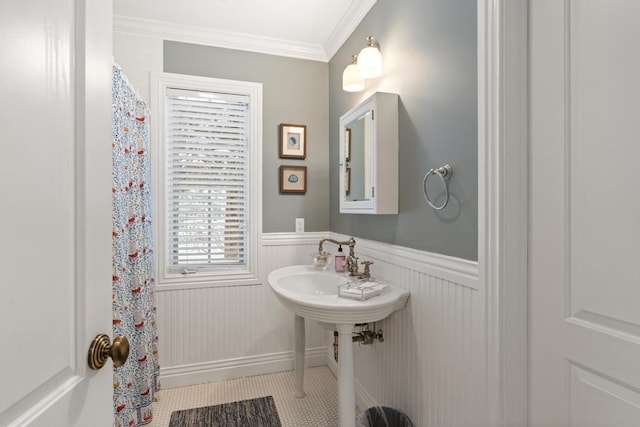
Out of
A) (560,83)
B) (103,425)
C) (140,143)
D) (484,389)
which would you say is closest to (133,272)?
(140,143)

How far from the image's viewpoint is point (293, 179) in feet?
8.22

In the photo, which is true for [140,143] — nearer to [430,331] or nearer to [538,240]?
[430,331]

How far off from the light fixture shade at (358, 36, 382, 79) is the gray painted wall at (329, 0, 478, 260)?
0.18 feet

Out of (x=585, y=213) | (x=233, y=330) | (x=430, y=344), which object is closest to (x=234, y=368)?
(x=233, y=330)

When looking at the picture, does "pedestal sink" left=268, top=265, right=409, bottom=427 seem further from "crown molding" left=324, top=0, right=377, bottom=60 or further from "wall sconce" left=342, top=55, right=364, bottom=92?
"crown molding" left=324, top=0, right=377, bottom=60

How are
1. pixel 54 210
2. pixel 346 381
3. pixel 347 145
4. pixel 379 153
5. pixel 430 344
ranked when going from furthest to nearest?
1. pixel 347 145
2. pixel 379 153
3. pixel 346 381
4. pixel 430 344
5. pixel 54 210

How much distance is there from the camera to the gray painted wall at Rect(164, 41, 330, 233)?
2.39 metres

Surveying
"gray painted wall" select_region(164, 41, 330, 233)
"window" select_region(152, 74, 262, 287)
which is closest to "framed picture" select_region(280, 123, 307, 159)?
"gray painted wall" select_region(164, 41, 330, 233)

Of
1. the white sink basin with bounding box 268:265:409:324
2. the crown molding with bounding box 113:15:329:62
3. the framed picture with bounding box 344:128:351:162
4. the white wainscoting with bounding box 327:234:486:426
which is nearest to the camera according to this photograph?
the white wainscoting with bounding box 327:234:486:426

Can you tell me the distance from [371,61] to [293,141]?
0.96 m

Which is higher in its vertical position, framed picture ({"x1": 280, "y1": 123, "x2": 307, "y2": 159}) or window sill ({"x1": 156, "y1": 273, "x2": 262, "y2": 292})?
framed picture ({"x1": 280, "y1": 123, "x2": 307, "y2": 159})

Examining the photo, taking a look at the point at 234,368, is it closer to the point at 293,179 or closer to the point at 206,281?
the point at 206,281

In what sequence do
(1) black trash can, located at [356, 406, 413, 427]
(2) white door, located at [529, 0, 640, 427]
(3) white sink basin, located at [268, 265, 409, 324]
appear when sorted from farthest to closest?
(1) black trash can, located at [356, 406, 413, 427] < (3) white sink basin, located at [268, 265, 409, 324] < (2) white door, located at [529, 0, 640, 427]

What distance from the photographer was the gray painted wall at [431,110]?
1165 millimetres
